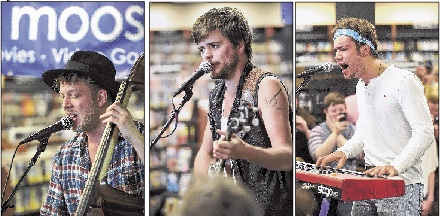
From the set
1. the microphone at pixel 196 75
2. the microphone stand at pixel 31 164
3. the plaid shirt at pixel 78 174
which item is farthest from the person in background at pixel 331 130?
the microphone stand at pixel 31 164

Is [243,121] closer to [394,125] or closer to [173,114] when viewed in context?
[173,114]

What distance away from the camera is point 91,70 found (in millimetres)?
4984

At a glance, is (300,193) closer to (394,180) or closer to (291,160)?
(291,160)


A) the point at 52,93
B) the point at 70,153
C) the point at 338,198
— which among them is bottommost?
the point at 338,198

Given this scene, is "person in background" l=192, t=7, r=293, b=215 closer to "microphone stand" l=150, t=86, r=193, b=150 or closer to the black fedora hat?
"microphone stand" l=150, t=86, r=193, b=150

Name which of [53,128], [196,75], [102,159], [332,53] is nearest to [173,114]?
[196,75]

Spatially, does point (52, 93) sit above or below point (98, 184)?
above

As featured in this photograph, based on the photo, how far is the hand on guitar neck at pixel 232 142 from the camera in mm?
4914

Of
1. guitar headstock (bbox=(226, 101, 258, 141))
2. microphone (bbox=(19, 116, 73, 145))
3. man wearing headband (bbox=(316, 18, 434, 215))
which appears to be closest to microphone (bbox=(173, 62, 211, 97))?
guitar headstock (bbox=(226, 101, 258, 141))

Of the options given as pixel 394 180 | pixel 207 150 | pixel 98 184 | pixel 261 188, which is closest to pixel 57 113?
pixel 98 184

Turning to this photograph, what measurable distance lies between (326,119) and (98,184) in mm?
1716

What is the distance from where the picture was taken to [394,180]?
191 inches

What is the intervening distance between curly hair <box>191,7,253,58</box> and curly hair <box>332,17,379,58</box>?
0.64 m

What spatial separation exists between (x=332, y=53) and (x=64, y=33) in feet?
6.45
